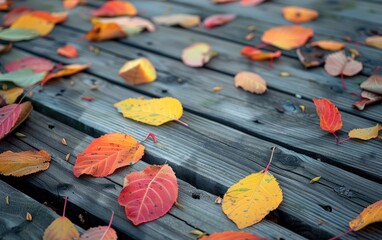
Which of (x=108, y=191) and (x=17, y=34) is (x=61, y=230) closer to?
(x=108, y=191)

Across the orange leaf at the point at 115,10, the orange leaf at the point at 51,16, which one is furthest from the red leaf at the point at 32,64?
the orange leaf at the point at 115,10

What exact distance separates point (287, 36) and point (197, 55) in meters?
0.44

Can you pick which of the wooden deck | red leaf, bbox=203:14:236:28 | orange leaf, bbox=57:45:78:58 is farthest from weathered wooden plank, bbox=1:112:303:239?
red leaf, bbox=203:14:236:28

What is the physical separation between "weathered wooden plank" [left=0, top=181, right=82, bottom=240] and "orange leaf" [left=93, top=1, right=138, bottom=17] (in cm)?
130

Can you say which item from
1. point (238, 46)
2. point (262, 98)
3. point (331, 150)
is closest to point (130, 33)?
point (238, 46)

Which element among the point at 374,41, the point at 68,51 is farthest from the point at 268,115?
the point at 68,51

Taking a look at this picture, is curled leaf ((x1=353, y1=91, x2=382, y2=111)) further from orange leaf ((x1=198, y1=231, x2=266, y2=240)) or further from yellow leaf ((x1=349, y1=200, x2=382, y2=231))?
orange leaf ((x1=198, y1=231, x2=266, y2=240))

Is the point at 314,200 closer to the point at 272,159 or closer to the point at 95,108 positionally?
the point at 272,159

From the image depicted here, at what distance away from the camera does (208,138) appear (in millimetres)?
1388

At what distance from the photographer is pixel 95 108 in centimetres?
155

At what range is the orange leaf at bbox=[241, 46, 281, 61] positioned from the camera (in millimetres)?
1797

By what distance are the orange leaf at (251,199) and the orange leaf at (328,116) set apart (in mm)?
306

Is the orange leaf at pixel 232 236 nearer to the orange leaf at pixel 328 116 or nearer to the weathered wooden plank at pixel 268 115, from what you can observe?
the weathered wooden plank at pixel 268 115

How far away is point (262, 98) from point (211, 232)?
2.19 feet
